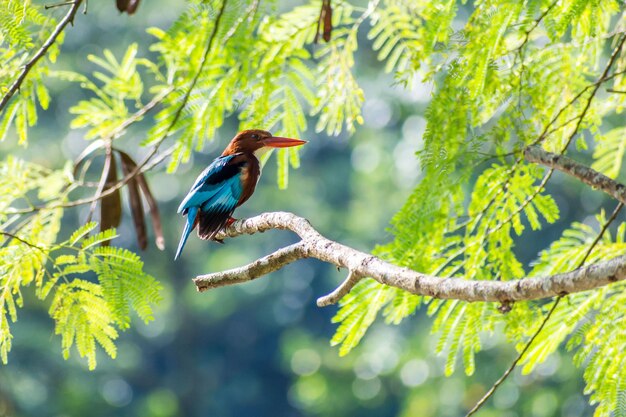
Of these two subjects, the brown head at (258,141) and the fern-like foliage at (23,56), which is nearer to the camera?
the fern-like foliage at (23,56)

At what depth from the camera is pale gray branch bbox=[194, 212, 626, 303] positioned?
6.53ft

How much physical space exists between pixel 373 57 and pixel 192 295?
17.6 ft

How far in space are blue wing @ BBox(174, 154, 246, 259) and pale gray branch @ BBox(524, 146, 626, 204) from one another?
1.10m

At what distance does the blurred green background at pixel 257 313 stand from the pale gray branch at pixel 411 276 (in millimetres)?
11915

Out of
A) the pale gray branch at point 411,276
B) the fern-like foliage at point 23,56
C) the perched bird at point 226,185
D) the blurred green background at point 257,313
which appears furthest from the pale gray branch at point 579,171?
the blurred green background at point 257,313

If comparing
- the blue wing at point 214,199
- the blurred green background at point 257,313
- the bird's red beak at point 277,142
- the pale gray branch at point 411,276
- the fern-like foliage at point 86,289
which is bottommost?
the pale gray branch at point 411,276

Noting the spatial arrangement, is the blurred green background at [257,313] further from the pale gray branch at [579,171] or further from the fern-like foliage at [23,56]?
the pale gray branch at [579,171]

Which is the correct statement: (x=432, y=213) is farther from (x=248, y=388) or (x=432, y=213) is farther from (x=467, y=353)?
(x=248, y=388)

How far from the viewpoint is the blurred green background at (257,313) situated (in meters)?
16.1

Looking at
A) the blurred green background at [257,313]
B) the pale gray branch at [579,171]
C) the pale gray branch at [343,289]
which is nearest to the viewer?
the pale gray branch at [343,289]

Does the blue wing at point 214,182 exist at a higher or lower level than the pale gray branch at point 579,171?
higher

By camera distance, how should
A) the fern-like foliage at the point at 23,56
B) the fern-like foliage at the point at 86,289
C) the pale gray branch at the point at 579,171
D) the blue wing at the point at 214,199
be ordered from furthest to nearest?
the blue wing at the point at 214,199 < the fern-like foliage at the point at 86,289 < the fern-like foliage at the point at 23,56 < the pale gray branch at the point at 579,171

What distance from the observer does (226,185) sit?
3.85m

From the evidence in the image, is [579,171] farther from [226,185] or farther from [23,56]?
[23,56]
